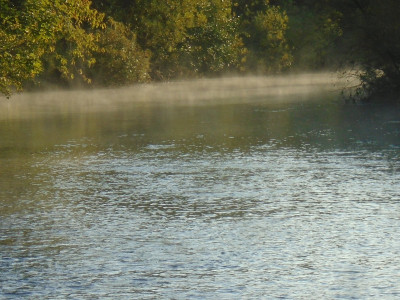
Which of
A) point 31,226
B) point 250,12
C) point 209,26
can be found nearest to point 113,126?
point 31,226

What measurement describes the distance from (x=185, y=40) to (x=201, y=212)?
4871cm

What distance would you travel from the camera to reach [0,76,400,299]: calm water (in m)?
7.96

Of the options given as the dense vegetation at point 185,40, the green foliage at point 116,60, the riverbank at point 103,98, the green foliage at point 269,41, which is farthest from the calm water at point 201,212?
the green foliage at point 269,41

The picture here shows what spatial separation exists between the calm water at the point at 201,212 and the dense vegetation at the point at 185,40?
2947mm

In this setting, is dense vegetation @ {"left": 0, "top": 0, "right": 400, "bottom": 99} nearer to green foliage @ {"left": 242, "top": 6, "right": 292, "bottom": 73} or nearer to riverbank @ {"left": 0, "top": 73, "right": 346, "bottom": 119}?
green foliage @ {"left": 242, "top": 6, "right": 292, "bottom": 73}

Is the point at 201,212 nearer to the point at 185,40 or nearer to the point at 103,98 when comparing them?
the point at 103,98

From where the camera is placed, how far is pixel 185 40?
5956cm

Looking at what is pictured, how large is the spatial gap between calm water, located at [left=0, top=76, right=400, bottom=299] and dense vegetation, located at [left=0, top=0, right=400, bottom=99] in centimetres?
295

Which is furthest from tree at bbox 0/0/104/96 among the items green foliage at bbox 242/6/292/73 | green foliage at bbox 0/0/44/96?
green foliage at bbox 242/6/292/73

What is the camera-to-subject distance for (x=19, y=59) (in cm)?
2403

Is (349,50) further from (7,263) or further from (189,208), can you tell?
(7,263)

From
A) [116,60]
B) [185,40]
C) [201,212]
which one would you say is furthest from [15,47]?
[185,40]

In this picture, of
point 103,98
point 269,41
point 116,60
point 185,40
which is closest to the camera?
point 103,98

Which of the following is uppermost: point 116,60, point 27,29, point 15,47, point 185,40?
point 27,29
